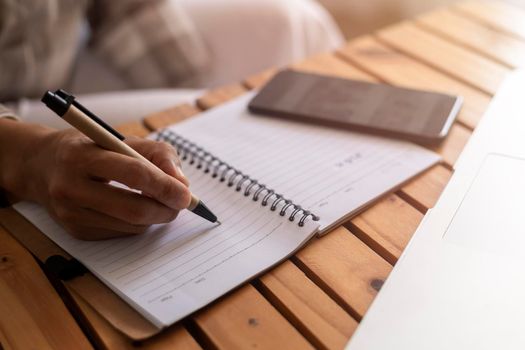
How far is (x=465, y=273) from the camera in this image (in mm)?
563

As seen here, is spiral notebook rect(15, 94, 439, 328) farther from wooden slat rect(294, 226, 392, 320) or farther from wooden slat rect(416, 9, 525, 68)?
wooden slat rect(416, 9, 525, 68)

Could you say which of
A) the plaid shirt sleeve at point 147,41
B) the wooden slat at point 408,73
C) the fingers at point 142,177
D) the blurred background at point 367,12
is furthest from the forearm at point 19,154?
the blurred background at point 367,12

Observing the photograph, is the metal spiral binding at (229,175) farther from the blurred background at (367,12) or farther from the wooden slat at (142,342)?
the blurred background at (367,12)

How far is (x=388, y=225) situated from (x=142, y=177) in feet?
0.81

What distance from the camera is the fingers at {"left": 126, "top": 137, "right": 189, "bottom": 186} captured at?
64cm

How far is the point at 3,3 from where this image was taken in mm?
1015

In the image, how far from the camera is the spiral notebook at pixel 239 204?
1.93 feet

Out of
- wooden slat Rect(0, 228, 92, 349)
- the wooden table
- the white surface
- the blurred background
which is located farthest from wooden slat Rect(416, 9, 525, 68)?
the blurred background

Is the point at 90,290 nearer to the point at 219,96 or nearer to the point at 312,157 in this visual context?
the point at 312,157

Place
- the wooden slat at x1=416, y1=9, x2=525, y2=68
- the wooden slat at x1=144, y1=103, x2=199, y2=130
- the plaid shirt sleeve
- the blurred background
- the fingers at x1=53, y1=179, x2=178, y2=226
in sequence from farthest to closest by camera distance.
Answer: the blurred background → the plaid shirt sleeve → the wooden slat at x1=416, y1=9, x2=525, y2=68 → the wooden slat at x1=144, y1=103, x2=199, y2=130 → the fingers at x1=53, y1=179, x2=178, y2=226

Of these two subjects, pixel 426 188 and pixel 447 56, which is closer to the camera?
pixel 426 188

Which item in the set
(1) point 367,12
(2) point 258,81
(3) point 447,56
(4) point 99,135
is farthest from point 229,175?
(1) point 367,12

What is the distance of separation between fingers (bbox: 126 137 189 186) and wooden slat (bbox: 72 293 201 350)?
0.15 m

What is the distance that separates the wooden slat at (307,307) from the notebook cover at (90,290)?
110mm
